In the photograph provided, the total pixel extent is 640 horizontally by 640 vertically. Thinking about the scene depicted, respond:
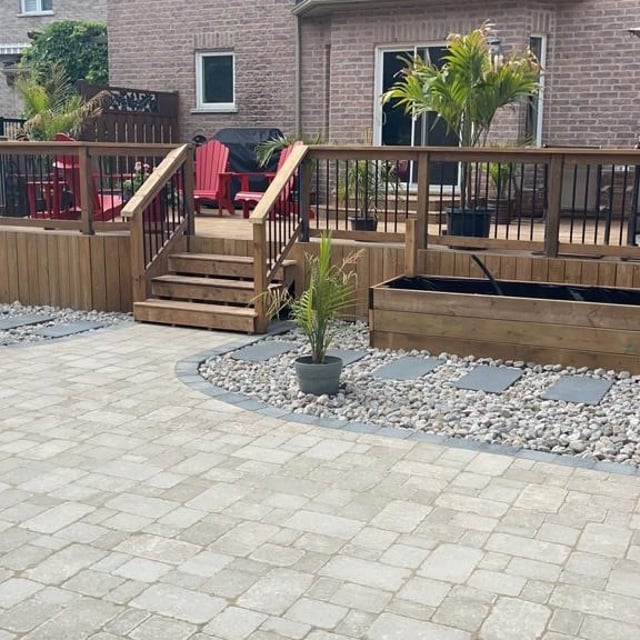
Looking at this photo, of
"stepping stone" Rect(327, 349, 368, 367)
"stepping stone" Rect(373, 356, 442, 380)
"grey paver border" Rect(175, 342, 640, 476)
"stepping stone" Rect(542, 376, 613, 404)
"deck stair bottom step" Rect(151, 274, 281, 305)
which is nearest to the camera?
"grey paver border" Rect(175, 342, 640, 476)

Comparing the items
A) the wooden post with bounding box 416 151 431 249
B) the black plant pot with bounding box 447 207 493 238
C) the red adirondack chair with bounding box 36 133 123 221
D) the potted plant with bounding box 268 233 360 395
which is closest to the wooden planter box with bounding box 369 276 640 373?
the wooden post with bounding box 416 151 431 249

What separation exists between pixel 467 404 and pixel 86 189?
438cm

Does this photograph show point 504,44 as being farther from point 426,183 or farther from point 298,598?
point 298,598

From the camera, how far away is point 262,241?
22.3ft

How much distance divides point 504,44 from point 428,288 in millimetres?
4461

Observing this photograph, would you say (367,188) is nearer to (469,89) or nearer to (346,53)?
(469,89)

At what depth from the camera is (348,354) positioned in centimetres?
620

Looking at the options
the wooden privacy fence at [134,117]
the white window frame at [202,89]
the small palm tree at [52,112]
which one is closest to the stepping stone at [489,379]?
the small palm tree at [52,112]

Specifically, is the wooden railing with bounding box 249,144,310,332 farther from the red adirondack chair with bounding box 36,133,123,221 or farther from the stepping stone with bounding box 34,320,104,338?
the red adirondack chair with bounding box 36,133,123,221

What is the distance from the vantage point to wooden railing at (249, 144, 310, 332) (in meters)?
6.82

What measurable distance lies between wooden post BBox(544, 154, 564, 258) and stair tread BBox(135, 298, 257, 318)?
2.34m

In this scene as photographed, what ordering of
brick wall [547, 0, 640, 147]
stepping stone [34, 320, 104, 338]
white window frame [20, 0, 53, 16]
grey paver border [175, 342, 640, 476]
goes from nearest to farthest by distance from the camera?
grey paver border [175, 342, 640, 476]
stepping stone [34, 320, 104, 338]
brick wall [547, 0, 640, 147]
white window frame [20, 0, 53, 16]

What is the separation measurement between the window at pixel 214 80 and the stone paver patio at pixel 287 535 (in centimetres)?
867

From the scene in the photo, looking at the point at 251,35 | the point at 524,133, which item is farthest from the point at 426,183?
the point at 251,35
